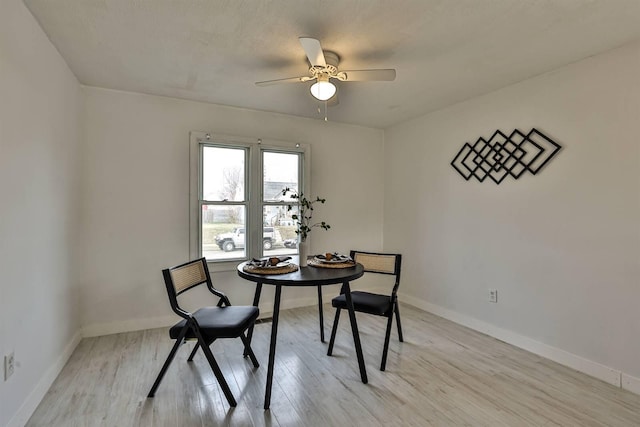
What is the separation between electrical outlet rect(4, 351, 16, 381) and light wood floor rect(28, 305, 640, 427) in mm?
393

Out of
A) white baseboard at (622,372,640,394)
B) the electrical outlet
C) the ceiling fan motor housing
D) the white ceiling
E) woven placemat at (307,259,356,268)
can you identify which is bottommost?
white baseboard at (622,372,640,394)

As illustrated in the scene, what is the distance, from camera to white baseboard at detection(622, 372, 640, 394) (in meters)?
2.15

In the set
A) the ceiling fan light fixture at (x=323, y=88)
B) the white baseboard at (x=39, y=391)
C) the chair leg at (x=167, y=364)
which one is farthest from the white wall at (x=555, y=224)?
the white baseboard at (x=39, y=391)

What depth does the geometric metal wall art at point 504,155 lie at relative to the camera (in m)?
2.71

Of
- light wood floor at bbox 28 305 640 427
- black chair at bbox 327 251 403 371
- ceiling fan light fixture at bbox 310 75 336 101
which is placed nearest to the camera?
light wood floor at bbox 28 305 640 427

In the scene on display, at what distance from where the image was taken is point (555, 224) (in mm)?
2617

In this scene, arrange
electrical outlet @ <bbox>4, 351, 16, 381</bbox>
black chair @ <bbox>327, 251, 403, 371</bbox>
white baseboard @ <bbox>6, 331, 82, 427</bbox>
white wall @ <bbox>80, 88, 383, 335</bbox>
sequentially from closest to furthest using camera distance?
electrical outlet @ <bbox>4, 351, 16, 381</bbox> < white baseboard @ <bbox>6, 331, 82, 427</bbox> < black chair @ <bbox>327, 251, 403, 371</bbox> < white wall @ <bbox>80, 88, 383, 335</bbox>

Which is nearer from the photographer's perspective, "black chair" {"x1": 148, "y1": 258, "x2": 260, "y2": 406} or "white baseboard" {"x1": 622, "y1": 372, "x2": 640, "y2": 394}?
"black chair" {"x1": 148, "y1": 258, "x2": 260, "y2": 406}

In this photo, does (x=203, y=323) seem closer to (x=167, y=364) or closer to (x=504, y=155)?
(x=167, y=364)

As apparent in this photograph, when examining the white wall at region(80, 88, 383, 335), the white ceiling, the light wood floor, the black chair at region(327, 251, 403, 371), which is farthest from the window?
the black chair at region(327, 251, 403, 371)

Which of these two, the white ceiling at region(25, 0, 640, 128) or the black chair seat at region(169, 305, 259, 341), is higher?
the white ceiling at region(25, 0, 640, 128)

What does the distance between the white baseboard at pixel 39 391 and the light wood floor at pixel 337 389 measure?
0.04 metres

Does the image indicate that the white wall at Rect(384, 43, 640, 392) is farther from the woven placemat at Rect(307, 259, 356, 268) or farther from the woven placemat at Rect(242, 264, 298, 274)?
the woven placemat at Rect(242, 264, 298, 274)

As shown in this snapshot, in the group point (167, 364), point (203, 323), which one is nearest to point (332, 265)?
point (203, 323)
